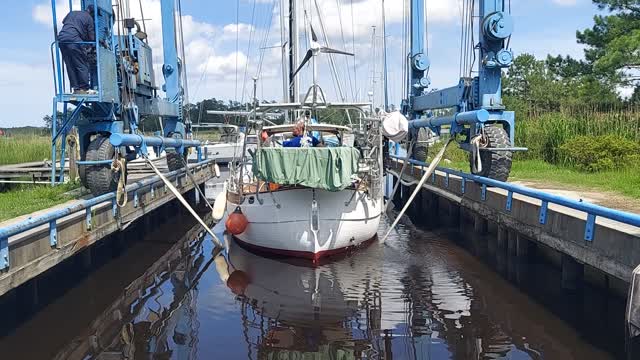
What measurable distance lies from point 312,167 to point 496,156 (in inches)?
175

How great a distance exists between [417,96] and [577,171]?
20.5 feet

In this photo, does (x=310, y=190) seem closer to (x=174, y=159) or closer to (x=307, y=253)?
(x=307, y=253)

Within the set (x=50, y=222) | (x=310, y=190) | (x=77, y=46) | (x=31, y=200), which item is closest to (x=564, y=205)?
(x=310, y=190)

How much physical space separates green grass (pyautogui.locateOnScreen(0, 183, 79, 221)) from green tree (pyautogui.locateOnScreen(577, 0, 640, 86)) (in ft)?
73.8

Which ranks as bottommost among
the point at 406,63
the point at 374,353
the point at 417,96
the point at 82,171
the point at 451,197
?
the point at 374,353

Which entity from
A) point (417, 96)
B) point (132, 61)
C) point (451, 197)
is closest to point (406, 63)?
point (417, 96)

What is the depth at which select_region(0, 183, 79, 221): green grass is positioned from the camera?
38.9 feet

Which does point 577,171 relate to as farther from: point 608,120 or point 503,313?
point 503,313

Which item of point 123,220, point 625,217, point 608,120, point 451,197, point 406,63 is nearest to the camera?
point 625,217

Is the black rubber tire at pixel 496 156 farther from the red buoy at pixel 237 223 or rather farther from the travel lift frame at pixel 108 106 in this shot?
the travel lift frame at pixel 108 106

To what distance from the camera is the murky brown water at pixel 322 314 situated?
287 inches

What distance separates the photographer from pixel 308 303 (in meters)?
9.16

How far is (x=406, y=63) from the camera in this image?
24.4 m

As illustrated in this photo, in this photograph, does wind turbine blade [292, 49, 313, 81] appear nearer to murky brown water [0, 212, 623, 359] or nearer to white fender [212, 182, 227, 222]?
white fender [212, 182, 227, 222]
